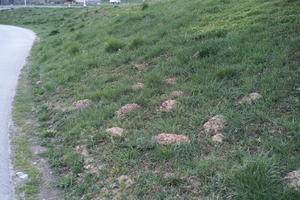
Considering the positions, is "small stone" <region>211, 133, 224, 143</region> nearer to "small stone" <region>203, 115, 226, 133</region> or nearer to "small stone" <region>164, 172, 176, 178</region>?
"small stone" <region>203, 115, 226, 133</region>

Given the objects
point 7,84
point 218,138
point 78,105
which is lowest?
point 7,84

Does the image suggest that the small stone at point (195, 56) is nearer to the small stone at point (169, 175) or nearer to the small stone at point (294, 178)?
the small stone at point (169, 175)

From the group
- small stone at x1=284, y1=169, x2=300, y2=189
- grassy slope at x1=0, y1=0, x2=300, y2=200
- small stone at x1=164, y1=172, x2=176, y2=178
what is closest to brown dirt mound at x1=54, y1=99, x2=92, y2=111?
grassy slope at x1=0, y1=0, x2=300, y2=200

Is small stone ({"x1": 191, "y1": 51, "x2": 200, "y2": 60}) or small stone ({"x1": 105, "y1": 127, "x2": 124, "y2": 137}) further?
small stone ({"x1": 191, "y1": 51, "x2": 200, "y2": 60})

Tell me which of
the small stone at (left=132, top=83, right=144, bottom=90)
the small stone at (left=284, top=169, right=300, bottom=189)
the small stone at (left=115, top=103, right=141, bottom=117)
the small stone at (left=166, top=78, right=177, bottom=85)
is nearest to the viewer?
the small stone at (left=284, top=169, right=300, bottom=189)

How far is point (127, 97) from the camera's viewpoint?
7.36 m

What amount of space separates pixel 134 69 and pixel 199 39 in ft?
5.96

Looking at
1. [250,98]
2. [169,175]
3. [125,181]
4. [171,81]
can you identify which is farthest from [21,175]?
[250,98]

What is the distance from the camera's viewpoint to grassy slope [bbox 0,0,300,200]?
452cm

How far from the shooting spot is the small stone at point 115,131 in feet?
19.8

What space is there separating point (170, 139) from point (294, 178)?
1.88 meters

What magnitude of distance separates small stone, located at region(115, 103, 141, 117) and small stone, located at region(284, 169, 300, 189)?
3276mm

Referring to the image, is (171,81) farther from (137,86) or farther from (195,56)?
(195,56)

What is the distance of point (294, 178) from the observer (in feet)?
13.5
